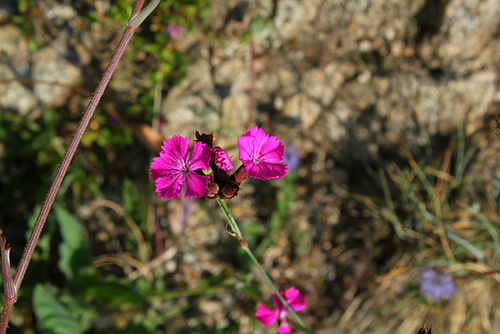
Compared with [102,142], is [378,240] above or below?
below

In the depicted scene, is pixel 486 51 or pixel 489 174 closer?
pixel 486 51

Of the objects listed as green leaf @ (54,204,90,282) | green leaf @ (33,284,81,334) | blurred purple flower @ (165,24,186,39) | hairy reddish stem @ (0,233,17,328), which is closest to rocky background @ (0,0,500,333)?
blurred purple flower @ (165,24,186,39)

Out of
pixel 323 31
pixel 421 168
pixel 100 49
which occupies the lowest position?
pixel 421 168

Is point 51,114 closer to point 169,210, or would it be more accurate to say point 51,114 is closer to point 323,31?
point 169,210

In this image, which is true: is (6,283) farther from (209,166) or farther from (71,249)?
(71,249)

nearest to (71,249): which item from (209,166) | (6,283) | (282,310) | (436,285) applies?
(6,283)

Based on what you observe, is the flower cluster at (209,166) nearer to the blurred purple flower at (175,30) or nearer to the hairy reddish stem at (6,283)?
the hairy reddish stem at (6,283)

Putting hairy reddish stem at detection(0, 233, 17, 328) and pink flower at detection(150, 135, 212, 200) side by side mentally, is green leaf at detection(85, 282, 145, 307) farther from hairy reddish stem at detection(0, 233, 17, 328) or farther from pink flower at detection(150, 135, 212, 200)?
pink flower at detection(150, 135, 212, 200)

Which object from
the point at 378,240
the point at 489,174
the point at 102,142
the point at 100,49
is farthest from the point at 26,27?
the point at 489,174
